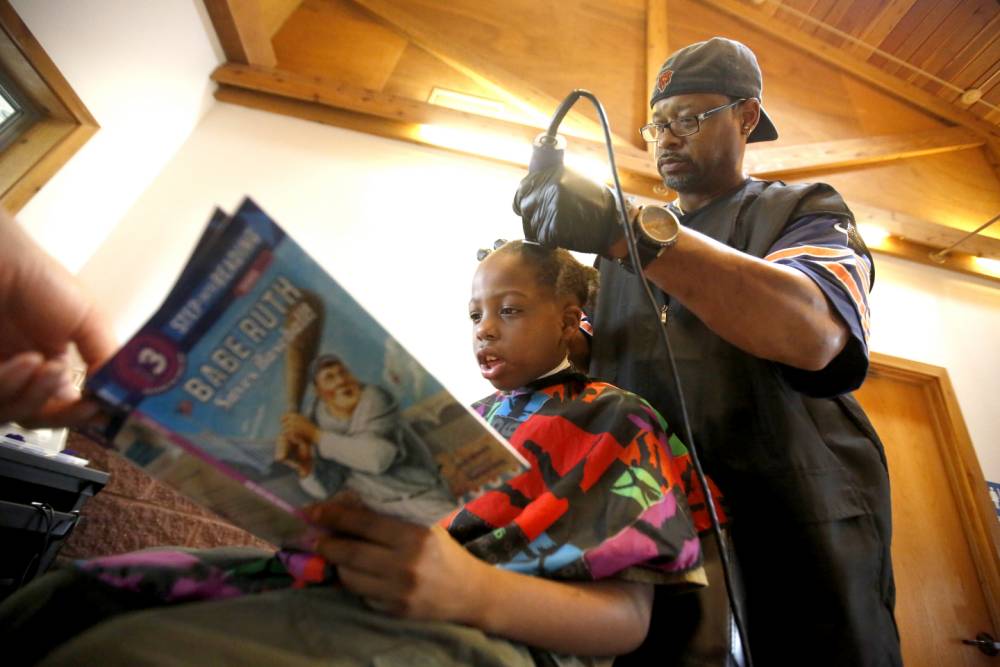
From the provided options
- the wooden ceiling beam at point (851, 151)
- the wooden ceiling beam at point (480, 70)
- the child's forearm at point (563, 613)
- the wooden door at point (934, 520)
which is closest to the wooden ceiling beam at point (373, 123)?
the wooden ceiling beam at point (480, 70)

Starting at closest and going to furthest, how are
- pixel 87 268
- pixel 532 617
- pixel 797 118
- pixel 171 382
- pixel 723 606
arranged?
pixel 171 382, pixel 532 617, pixel 723 606, pixel 87 268, pixel 797 118

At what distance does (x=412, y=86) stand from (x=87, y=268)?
1.93 meters

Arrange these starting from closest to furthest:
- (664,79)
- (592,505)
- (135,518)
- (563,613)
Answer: (563,613), (592,505), (664,79), (135,518)

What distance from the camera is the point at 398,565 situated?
1.63 ft

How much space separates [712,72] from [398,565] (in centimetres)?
119

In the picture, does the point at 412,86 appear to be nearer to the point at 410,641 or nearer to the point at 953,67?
the point at 410,641

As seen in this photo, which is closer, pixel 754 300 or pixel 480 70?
pixel 754 300

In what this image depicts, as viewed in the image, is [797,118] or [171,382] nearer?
[171,382]

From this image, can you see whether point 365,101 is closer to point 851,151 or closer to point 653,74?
point 653,74

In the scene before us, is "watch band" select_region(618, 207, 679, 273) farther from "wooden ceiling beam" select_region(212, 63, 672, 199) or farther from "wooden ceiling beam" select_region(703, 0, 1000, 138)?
"wooden ceiling beam" select_region(703, 0, 1000, 138)

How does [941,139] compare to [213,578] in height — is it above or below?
above

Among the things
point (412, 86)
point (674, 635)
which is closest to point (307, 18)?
point (412, 86)

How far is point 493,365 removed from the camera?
0.96 meters

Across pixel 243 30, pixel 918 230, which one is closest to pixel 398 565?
pixel 243 30
